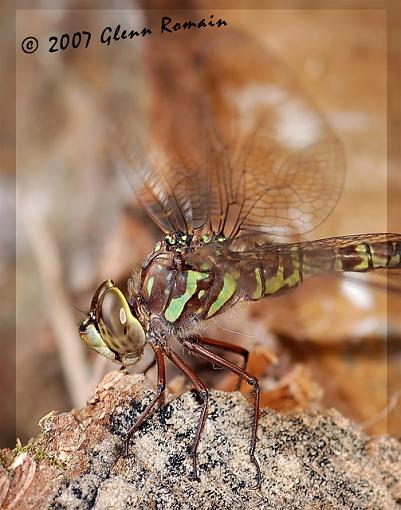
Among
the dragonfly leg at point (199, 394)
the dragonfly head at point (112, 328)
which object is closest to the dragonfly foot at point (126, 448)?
the dragonfly leg at point (199, 394)

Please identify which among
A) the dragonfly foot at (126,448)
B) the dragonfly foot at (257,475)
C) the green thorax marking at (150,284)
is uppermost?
the green thorax marking at (150,284)

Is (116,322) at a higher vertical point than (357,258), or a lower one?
lower

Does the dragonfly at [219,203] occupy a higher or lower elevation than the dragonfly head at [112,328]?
higher

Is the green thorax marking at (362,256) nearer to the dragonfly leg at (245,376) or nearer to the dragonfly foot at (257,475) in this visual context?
the dragonfly leg at (245,376)

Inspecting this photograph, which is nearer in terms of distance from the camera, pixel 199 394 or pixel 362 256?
pixel 199 394

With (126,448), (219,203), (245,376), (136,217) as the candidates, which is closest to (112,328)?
(126,448)

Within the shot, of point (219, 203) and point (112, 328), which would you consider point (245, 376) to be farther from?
point (219, 203)
